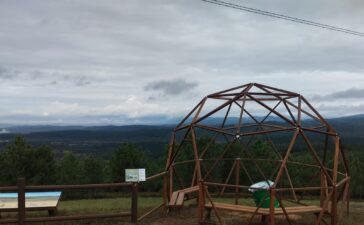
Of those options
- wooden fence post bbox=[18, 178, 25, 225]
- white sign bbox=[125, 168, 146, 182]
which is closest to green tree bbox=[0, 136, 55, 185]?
white sign bbox=[125, 168, 146, 182]

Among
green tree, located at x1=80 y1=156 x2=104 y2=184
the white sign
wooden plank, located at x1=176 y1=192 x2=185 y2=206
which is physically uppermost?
the white sign

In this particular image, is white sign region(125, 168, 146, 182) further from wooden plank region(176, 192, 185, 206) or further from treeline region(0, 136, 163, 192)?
treeline region(0, 136, 163, 192)

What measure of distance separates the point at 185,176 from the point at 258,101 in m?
20.7

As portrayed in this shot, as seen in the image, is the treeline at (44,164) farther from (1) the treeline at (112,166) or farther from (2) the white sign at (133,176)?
(2) the white sign at (133,176)

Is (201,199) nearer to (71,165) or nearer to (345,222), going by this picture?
(345,222)

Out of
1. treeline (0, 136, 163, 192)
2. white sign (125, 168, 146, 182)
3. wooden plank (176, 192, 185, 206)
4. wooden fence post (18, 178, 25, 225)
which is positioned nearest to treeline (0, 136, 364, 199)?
treeline (0, 136, 163, 192)

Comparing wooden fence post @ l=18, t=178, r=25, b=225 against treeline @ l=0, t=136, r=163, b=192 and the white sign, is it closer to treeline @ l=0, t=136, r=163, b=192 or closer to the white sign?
the white sign

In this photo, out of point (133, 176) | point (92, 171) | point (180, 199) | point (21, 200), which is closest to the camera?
point (21, 200)

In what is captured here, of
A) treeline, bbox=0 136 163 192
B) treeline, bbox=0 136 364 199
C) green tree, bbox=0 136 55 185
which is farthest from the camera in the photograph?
green tree, bbox=0 136 55 185

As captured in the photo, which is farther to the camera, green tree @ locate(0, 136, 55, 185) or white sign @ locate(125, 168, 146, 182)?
green tree @ locate(0, 136, 55, 185)

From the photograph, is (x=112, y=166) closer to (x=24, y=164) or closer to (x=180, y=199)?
(x=24, y=164)

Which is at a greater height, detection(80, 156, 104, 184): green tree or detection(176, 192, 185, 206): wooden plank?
detection(176, 192, 185, 206): wooden plank

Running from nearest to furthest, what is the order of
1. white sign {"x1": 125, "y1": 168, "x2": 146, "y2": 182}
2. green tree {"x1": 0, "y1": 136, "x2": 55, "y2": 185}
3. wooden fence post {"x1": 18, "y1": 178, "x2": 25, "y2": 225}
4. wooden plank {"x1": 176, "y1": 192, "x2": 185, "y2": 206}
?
1. wooden fence post {"x1": 18, "y1": 178, "x2": 25, "y2": 225}
2. white sign {"x1": 125, "y1": 168, "x2": 146, "y2": 182}
3. wooden plank {"x1": 176, "y1": 192, "x2": 185, "y2": 206}
4. green tree {"x1": 0, "y1": 136, "x2": 55, "y2": 185}

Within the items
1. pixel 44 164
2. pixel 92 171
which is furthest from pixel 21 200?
pixel 92 171
